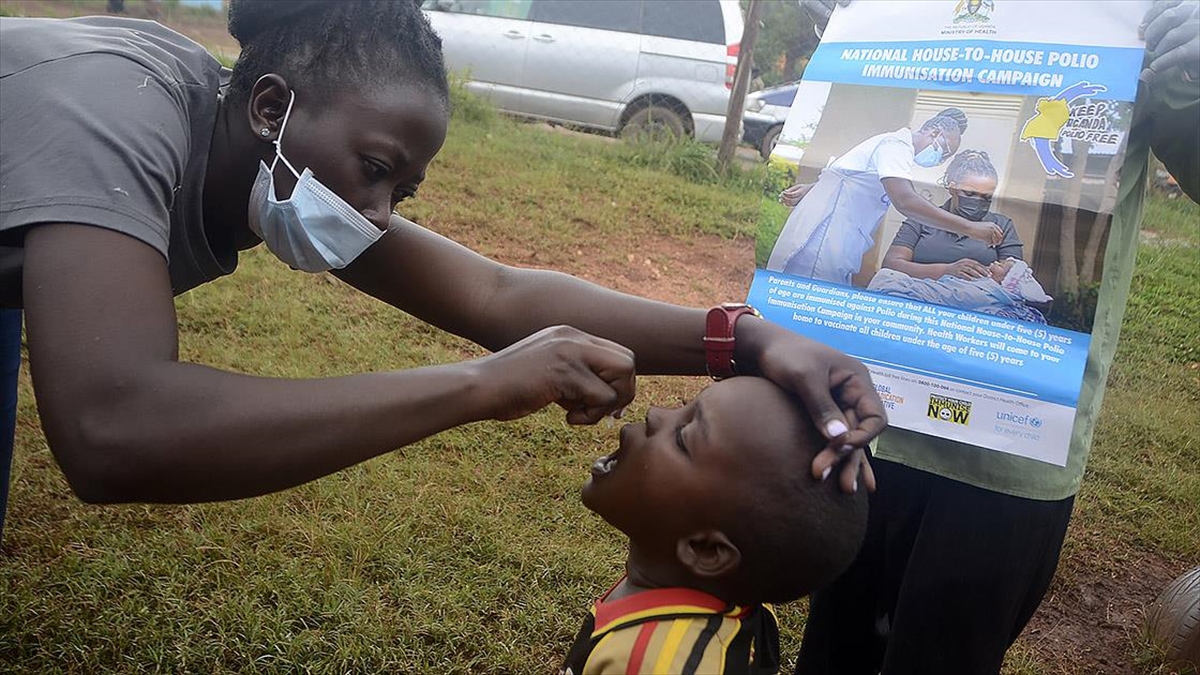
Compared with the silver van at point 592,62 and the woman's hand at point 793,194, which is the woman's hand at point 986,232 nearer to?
the woman's hand at point 793,194

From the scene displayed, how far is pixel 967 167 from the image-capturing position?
1.87 m

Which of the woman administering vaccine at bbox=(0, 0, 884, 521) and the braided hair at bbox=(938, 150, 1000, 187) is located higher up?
the braided hair at bbox=(938, 150, 1000, 187)

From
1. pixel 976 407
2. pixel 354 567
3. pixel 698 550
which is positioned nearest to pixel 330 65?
pixel 698 550

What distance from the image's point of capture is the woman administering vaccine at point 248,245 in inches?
54.4

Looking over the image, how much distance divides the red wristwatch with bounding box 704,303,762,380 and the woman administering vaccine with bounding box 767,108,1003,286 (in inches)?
7.1

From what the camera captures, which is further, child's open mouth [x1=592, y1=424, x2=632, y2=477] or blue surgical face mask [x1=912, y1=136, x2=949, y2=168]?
blue surgical face mask [x1=912, y1=136, x2=949, y2=168]

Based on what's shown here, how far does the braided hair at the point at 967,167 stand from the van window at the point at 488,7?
7981 millimetres

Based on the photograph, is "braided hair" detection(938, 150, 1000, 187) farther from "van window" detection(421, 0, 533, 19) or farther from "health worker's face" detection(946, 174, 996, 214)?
"van window" detection(421, 0, 533, 19)

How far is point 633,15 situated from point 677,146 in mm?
1979

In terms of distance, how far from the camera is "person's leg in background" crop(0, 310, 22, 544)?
7.66 ft

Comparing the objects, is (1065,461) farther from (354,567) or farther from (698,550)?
(354,567)

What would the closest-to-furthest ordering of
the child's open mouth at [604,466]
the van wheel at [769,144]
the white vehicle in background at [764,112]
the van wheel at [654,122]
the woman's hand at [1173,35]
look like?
the woman's hand at [1173,35]
the child's open mouth at [604,466]
the van wheel at [769,144]
the van wheel at [654,122]
the white vehicle in background at [764,112]

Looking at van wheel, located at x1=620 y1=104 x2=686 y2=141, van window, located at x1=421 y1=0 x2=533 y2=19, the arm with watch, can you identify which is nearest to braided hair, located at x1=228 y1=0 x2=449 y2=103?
the arm with watch

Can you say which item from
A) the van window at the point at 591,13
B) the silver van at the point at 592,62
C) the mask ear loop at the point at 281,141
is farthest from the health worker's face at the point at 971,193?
the van window at the point at 591,13
